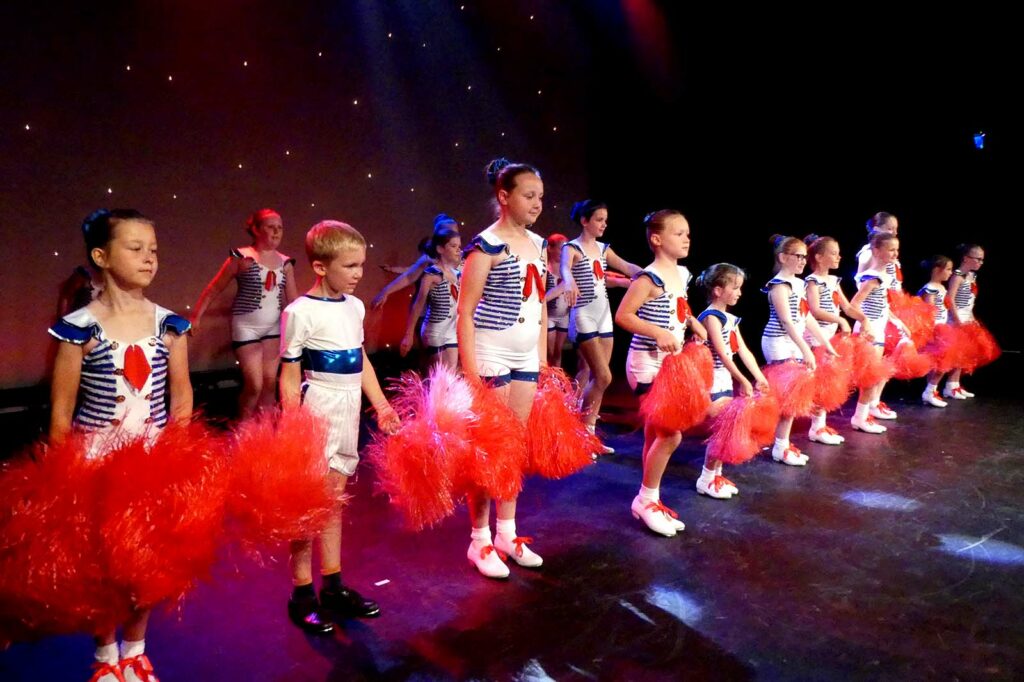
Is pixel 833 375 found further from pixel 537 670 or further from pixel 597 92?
pixel 597 92

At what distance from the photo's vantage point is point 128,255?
1979mm

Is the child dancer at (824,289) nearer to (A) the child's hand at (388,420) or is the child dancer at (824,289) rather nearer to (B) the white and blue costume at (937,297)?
(B) the white and blue costume at (937,297)

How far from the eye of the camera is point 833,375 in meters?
4.48

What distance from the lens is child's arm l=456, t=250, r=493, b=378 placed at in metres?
2.68

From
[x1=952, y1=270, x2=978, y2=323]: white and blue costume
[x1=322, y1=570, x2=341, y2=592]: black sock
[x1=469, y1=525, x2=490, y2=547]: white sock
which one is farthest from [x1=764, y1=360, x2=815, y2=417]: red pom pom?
[x1=952, y1=270, x2=978, y2=323]: white and blue costume

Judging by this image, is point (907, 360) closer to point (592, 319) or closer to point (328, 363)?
point (592, 319)

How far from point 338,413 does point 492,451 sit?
57 cm

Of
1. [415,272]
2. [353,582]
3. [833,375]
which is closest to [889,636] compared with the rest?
[353,582]

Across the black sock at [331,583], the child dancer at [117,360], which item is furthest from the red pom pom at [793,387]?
the child dancer at [117,360]

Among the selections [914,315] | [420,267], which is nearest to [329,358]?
[420,267]

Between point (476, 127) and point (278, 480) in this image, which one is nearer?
point (278, 480)

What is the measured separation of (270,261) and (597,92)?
18.7 feet

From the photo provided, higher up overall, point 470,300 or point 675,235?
point 675,235

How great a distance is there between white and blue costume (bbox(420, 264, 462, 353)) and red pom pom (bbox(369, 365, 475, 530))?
8.67ft
